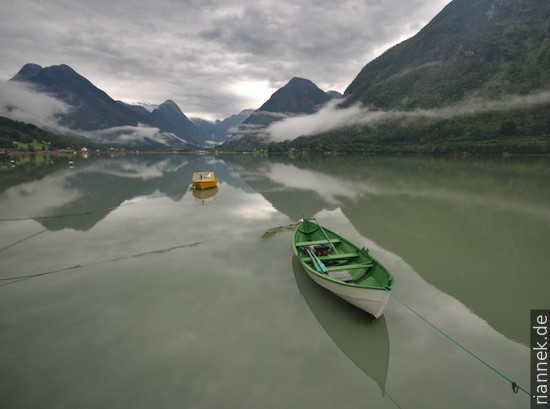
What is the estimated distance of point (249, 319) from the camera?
12.1 metres

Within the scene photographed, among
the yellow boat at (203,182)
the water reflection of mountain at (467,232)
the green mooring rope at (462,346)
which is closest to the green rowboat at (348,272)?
the green mooring rope at (462,346)

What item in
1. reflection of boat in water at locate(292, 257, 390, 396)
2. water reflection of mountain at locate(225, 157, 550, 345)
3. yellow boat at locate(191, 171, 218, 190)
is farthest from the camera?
yellow boat at locate(191, 171, 218, 190)

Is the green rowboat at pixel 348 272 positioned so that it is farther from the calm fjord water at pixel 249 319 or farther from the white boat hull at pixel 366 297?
the calm fjord water at pixel 249 319

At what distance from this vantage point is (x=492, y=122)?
192 m

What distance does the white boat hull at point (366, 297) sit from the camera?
414 inches

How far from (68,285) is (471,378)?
18.9m

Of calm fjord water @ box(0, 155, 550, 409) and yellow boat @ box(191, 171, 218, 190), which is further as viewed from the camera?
yellow boat @ box(191, 171, 218, 190)

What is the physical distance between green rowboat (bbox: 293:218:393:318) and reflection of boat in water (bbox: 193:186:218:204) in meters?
23.2

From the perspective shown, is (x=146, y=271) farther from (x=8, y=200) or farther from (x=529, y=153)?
(x=529, y=153)

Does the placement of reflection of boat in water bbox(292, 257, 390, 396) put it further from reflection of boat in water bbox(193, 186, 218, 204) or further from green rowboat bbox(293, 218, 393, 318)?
reflection of boat in water bbox(193, 186, 218, 204)

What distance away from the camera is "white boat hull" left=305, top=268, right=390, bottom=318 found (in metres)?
10.5

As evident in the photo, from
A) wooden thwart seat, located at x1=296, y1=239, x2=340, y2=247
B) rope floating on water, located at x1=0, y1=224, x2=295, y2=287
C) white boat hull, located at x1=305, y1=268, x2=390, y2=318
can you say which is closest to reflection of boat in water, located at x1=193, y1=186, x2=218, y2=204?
rope floating on water, located at x1=0, y1=224, x2=295, y2=287

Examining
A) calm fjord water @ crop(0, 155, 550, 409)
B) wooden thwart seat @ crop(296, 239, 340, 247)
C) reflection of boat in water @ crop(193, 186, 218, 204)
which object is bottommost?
reflection of boat in water @ crop(193, 186, 218, 204)

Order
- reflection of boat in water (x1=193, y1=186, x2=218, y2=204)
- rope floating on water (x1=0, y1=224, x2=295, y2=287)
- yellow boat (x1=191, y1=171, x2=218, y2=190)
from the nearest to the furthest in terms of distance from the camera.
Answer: rope floating on water (x1=0, y1=224, x2=295, y2=287)
reflection of boat in water (x1=193, y1=186, x2=218, y2=204)
yellow boat (x1=191, y1=171, x2=218, y2=190)
